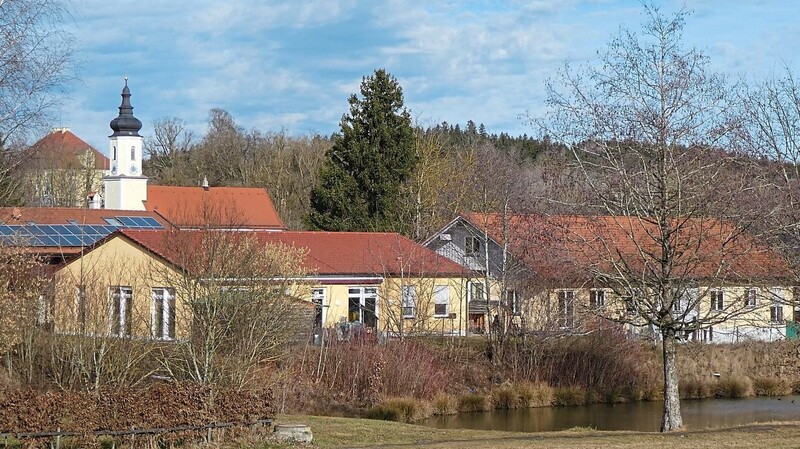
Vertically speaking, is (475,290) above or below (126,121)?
below

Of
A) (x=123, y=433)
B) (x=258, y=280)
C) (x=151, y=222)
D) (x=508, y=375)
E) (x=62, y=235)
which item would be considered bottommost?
(x=123, y=433)

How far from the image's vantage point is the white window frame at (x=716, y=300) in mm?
20688

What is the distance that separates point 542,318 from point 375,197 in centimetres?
1682

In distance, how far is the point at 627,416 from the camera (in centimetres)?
2903

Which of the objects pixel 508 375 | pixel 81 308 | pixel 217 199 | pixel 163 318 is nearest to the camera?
pixel 81 308

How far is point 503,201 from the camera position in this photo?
34656mm

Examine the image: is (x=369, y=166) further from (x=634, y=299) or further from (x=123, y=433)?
(x=123, y=433)

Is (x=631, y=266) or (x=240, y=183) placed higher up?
(x=240, y=183)

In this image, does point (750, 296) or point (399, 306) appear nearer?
point (750, 296)

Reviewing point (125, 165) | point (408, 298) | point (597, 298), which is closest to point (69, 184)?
point (125, 165)

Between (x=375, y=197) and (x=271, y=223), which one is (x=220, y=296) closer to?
(x=375, y=197)

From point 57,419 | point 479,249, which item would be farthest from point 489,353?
point 57,419

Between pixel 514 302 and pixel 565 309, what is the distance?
250 inches

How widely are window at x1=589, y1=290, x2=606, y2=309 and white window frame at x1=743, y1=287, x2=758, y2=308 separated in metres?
2.89
